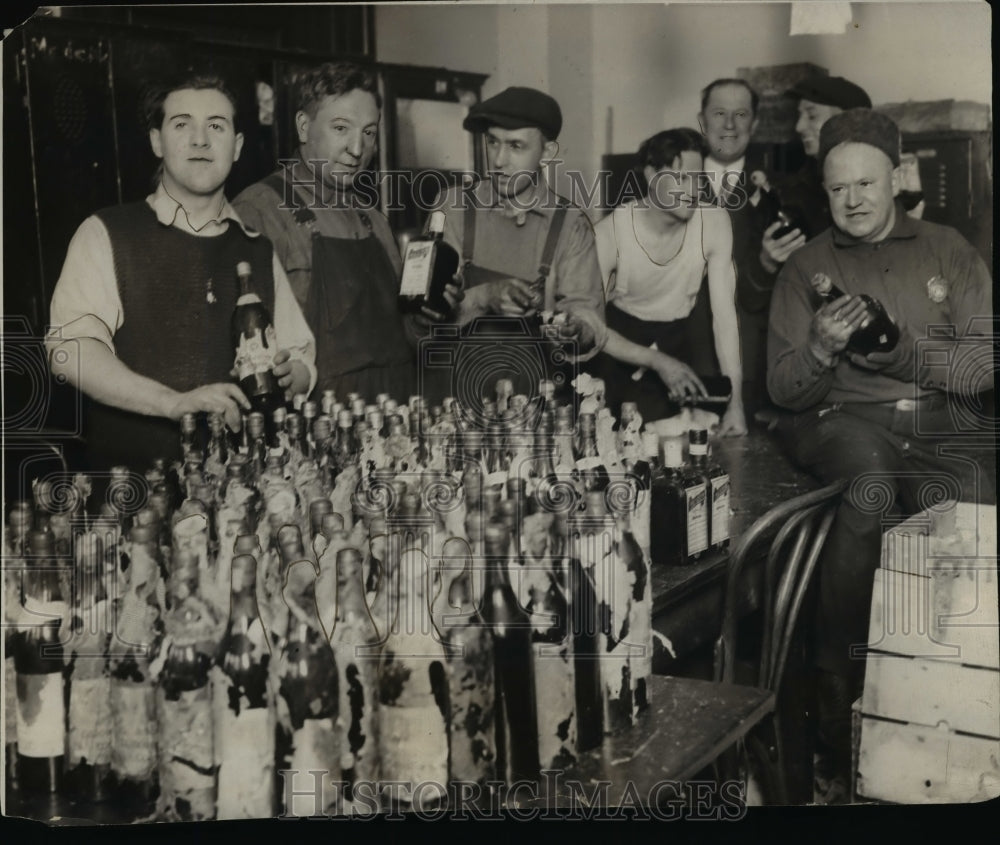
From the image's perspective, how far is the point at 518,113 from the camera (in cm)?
203

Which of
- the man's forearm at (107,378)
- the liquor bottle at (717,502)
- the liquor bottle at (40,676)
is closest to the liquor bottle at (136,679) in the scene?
the liquor bottle at (40,676)

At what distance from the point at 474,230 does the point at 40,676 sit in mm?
1145

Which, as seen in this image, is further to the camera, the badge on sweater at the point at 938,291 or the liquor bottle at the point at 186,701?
the badge on sweater at the point at 938,291

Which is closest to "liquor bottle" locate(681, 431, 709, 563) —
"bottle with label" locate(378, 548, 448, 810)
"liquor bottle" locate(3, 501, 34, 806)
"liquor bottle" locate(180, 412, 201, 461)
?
"bottle with label" locate(378, 548, 448, 810)

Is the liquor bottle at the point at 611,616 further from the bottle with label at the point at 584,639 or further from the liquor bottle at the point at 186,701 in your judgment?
the liquor bottle at the point at 186,701

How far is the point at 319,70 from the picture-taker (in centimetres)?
200

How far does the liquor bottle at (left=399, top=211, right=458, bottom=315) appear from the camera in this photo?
2.04m

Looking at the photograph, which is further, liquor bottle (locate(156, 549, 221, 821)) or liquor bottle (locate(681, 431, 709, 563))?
liquor bottle (locate(681, 431, 709, 563))

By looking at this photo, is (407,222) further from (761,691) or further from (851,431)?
(761,691)

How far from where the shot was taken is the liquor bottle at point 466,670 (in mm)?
1931

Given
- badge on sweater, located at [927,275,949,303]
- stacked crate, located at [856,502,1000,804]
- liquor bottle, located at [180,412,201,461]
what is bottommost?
stacked crate, located at [856,502,1000,804]

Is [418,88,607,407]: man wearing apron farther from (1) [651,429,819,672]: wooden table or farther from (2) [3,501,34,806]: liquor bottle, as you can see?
(2) [3,501,34,806]: liquor bottle

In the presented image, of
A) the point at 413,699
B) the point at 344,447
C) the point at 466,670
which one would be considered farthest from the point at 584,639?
the point at 344,447

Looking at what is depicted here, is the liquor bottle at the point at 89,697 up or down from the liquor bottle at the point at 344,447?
down
